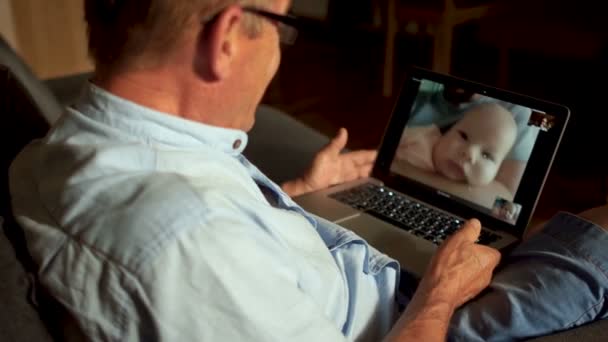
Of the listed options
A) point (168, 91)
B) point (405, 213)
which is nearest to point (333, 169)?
point (405, 213)

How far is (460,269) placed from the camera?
994mm

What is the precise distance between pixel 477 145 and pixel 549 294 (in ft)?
1.24

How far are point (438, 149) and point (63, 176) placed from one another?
2.53 ft

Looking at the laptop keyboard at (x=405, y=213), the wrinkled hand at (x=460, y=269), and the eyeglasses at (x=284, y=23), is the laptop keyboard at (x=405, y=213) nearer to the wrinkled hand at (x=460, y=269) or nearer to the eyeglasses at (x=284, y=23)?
the wrinkled hand at (x=460, y=269)

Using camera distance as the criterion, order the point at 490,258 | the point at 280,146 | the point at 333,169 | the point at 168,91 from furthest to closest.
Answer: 1. the point at 280,146
2. the point at 333,169
3. the point at 490,258
4. the point at 168,91

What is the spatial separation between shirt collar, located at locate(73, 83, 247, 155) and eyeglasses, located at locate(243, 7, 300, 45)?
5.5 inches

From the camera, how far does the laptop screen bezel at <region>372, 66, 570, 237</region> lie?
115 centimetres

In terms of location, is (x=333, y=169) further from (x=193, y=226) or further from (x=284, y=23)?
(x=193, y=226)

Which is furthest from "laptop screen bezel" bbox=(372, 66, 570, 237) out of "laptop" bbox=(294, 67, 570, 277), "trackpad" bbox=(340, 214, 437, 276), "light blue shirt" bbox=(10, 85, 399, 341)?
"light blue shirt" bbox=(10, 85, 399, 341)

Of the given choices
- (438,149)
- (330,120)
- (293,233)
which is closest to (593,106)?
(330,120)

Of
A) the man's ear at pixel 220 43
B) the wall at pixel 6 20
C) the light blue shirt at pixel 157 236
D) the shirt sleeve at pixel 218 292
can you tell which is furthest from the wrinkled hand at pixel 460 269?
the wall at pixel 6 20

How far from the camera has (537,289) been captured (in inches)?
36.6

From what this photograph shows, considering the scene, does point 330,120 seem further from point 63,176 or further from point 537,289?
point 63,176

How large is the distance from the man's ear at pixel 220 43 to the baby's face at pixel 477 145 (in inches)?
24.2
